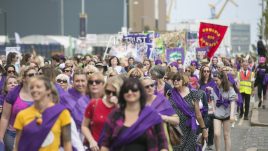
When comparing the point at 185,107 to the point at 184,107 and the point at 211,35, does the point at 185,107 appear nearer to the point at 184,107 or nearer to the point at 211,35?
the point at 184,107

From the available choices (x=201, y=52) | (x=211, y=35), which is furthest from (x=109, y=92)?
(x=201, y=52)

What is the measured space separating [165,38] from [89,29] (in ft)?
315

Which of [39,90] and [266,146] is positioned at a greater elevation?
[39,90]

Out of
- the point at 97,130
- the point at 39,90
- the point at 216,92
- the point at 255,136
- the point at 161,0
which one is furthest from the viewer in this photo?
the point at 161,0

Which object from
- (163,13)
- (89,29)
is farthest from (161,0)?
(89,29)

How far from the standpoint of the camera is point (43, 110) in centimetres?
704

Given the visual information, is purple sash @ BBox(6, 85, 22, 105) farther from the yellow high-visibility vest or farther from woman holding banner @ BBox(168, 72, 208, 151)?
the yellow high-visibility vest

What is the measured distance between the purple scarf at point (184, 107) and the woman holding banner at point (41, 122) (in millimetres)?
3638

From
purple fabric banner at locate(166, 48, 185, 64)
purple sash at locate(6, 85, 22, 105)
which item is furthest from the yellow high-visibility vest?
purple sash at locate(6, 85, 22, 105)

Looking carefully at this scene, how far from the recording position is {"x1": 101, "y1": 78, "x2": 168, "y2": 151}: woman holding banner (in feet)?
21.8

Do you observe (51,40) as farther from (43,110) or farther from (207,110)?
(43,110)

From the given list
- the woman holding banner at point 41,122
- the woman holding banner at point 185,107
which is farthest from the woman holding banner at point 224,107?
the woman holding banner at point 41,122

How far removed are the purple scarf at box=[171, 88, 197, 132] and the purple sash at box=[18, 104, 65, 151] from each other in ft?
12.3

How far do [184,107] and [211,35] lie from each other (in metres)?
13.2
